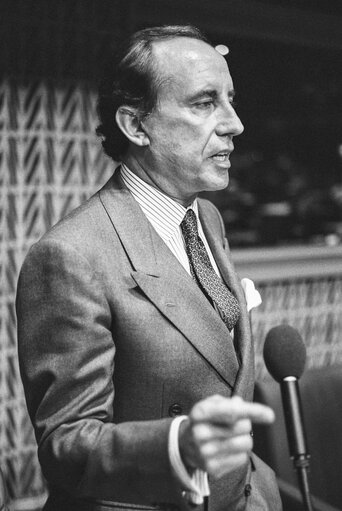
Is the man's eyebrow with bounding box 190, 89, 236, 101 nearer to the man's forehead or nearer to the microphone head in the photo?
the man's forehead

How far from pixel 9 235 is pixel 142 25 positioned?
1.29m

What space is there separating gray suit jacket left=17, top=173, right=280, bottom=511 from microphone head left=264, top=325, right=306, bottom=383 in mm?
93

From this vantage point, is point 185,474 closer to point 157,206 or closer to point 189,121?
point 157,206

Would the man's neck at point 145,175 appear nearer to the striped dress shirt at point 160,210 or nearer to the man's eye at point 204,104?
the striped dress shirt at point 160,210

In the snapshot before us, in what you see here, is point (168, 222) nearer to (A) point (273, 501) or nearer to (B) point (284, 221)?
(A) point (273, 501)

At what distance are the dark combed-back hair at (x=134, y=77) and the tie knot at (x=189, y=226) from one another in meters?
0.23

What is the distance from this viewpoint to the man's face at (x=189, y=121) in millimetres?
1411

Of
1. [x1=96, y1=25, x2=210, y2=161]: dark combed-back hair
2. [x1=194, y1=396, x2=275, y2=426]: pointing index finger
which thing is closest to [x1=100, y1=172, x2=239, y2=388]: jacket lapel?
[x1=96, y1=25, x2=210, y2=161]: dark combed-back hair

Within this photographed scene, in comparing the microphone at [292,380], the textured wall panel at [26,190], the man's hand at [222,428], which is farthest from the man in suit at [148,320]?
the textured wall panel at [26,190]

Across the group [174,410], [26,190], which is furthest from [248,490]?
[26,190]

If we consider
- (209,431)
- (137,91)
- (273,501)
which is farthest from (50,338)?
(273,501)

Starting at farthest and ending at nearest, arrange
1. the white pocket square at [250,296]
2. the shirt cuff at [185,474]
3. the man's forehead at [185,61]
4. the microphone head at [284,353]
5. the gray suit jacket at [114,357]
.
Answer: the white pocket square at [250,296]
the man's forehead at [185,61]
the microphone head at [284,353]
the gray suit jacket at [114,357]
the shirt cuff at [185,474]

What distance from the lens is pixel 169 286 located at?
1.33 meters

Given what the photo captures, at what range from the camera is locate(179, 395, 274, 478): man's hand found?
86 cm
